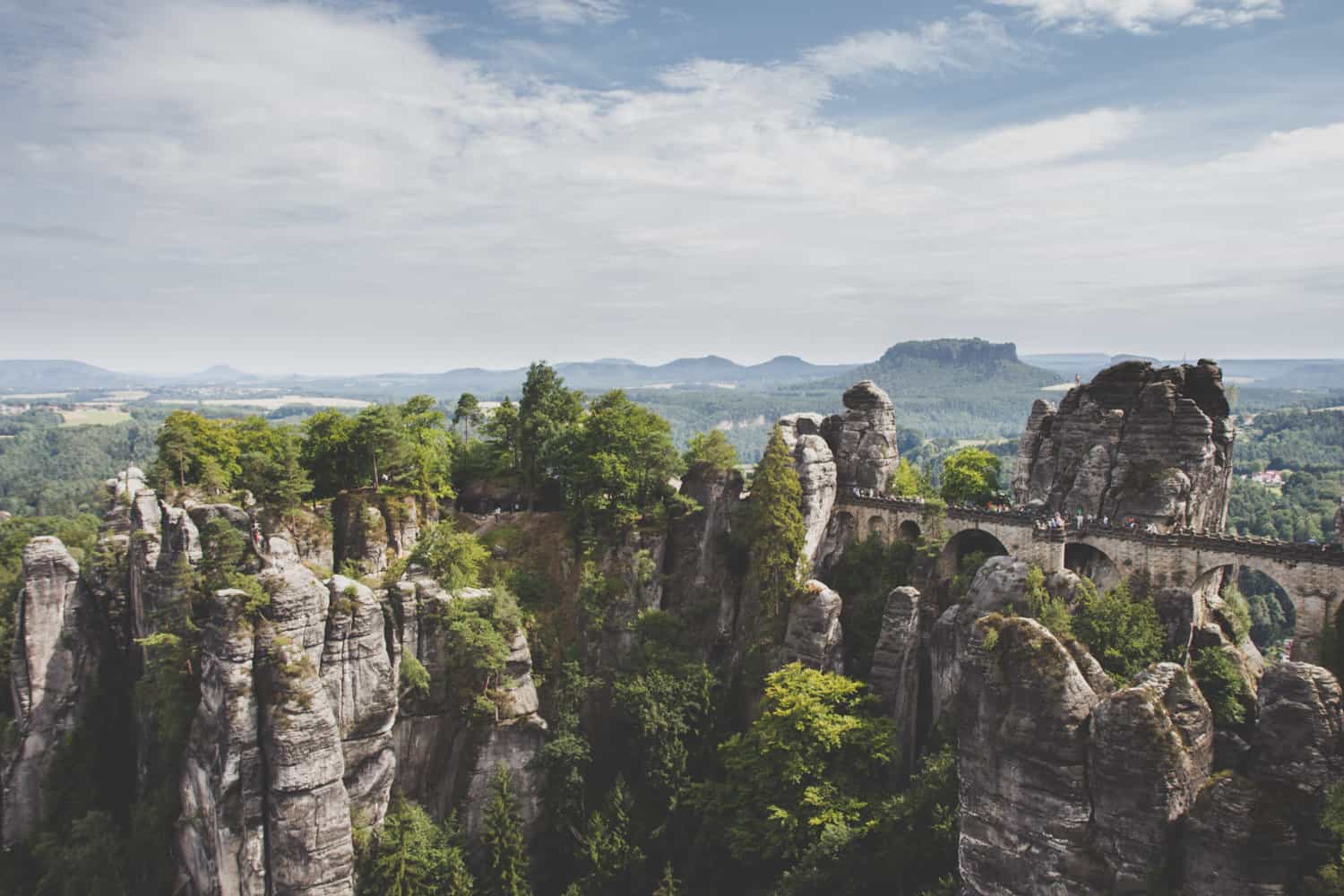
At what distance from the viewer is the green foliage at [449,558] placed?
144 feet

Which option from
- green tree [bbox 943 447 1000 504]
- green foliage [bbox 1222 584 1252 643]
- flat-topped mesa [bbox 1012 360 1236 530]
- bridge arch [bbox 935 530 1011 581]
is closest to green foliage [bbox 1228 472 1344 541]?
green foliage [bbox 1222 584 1252 643]

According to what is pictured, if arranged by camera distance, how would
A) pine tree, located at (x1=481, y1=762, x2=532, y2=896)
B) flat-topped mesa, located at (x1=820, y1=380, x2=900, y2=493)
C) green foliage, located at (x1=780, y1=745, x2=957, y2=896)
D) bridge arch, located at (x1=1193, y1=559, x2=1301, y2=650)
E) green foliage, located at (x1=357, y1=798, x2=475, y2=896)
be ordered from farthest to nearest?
1. bridge arch, located at (x1=1193, y1=559, x2=1301, y2=650)
2. flat-topped mesa, located at (x1=820, y1=380, x2=900, y2=493)
3. pine tree, located at (x1=481, y1=762, x2=532, y2=896)
4. green foliage, located at (x1=357, y1=798, x2=475, y2=896)
5. green foliage, located at (x1=780, y1=745, x2=957, y2=896)

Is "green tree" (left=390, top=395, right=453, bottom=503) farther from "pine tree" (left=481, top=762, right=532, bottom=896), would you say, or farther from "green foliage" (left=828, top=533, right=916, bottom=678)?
"green foliage" (left=828, top=533, right=916, bottom=678)

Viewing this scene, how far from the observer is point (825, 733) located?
35594 millimetres

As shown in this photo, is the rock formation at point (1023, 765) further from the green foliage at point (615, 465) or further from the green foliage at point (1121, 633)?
the green foliage at point (615, 465)

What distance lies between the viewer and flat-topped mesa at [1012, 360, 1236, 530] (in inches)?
1614

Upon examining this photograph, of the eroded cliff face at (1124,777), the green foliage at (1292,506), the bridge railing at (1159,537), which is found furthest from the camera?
the green foliage at (1292,506)

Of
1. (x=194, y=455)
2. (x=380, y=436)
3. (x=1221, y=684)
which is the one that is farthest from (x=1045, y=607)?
(x=194, y=455)

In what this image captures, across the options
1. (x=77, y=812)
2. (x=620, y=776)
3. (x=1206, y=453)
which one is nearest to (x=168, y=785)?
(x=77, y=812)

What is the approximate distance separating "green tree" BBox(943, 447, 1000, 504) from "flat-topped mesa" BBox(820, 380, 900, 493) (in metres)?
4.30

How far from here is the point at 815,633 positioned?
40.5 m

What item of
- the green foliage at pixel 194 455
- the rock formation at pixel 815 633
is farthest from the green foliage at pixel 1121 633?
the green foliage at pixel 194 455

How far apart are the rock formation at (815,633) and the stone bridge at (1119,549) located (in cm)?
788

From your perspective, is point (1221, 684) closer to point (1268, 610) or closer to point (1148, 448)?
point (1148, 448)
